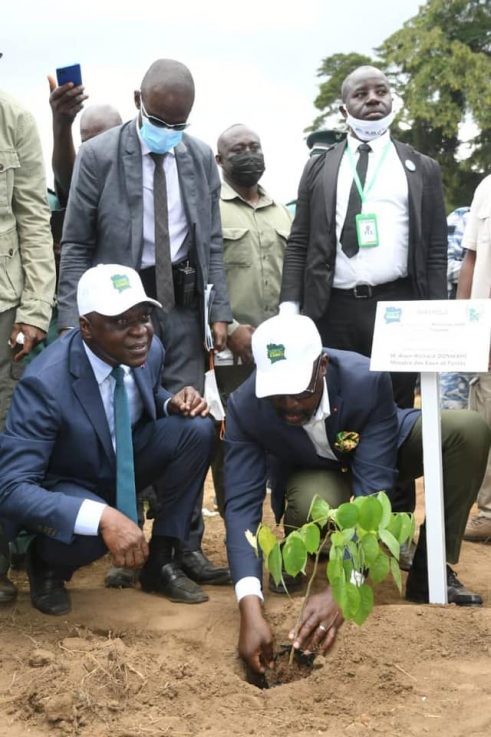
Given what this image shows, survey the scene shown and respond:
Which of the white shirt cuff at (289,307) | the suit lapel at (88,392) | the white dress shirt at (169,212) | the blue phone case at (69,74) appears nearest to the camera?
the suit lapel at (88,392)

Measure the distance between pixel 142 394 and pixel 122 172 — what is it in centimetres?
97

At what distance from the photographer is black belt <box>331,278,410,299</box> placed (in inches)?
177

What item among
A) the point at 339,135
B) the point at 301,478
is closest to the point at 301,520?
the point at 301,478

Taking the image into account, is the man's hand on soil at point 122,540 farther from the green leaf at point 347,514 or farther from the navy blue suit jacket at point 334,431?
the green leaf at point 347,514

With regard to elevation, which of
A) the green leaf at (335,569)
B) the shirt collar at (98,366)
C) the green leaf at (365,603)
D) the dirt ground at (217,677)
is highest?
the shirt collar at (98,366)

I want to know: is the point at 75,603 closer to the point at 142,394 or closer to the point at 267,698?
the point at 142,394

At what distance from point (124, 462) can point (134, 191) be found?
1186 millimetres

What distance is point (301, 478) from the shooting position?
4113 millimetres

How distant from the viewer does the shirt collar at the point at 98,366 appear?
3.81 metres

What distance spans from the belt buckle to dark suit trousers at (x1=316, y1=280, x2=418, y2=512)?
0.6 inches

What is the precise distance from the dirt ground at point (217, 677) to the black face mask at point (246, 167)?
2266 millimetres

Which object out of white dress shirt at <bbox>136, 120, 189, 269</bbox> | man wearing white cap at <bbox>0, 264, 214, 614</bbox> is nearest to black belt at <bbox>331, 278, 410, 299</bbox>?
white dress shirt at <bbox>136, 120, 189, 269</bbox>

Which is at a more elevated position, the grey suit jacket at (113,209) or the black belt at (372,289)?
the grey suit jacket at (113,209)

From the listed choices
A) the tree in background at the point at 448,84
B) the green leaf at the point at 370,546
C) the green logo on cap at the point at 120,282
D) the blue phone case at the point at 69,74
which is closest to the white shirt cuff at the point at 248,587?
the green leaf at the point at 370,546
